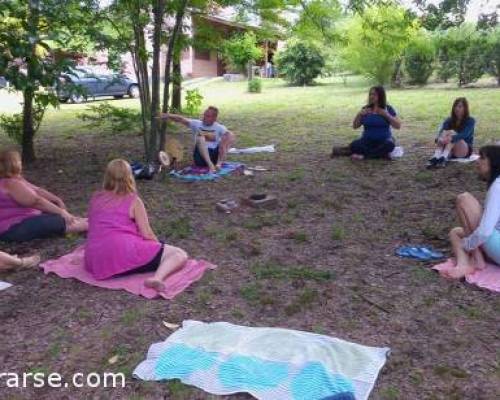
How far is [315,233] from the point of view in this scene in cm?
500

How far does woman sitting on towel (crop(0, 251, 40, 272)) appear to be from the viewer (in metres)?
4.11

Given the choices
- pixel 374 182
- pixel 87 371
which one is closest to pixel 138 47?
pixel 374 182

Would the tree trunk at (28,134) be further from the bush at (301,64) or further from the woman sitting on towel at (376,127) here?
the bush at (301,64)

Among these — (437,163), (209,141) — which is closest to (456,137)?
(437,163)

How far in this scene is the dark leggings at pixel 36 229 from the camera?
4.74 meters

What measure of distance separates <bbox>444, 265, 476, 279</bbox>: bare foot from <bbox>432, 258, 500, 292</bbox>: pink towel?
0.10 ft

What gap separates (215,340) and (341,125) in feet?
29.1

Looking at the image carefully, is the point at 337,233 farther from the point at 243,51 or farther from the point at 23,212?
the point at 243,51

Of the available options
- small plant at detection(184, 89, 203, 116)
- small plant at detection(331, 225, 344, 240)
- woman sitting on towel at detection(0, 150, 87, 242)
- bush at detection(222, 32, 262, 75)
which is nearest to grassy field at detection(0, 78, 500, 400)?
small plant at detection(331, 225, 344, 240)

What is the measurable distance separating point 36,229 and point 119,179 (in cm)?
136

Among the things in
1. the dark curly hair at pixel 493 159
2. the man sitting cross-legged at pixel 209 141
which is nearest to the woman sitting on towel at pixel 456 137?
the man sitting cross-legged at pixel 209 141

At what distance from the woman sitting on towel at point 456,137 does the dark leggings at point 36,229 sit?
4.75m

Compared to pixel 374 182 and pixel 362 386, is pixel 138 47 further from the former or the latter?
pixel 362 386

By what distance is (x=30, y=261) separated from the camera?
424 cm
